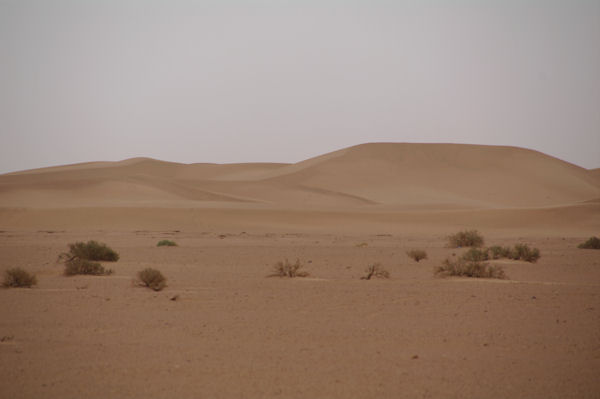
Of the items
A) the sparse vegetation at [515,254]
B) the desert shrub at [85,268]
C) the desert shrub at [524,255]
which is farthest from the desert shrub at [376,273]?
the desert shrub at [85,268]

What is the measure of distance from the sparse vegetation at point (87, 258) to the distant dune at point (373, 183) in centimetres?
3289

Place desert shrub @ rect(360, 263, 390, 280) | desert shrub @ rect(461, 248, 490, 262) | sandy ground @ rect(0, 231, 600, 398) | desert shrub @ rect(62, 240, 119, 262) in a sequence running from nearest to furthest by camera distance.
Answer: sandy ground @ rect(0, 231, 600, 398), desert shrub @ rect(360, 263, 390, 280), desert shrub @ rect(461, 248, 490, 262), desert shrub @ rect(62, 240, 119, 262)

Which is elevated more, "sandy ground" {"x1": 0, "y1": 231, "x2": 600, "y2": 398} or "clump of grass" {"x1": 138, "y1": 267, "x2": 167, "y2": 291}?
"clump of grass" {"x1": 138, "y1": 267, "x2": 167, "y2": 291}

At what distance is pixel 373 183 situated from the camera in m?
85.6

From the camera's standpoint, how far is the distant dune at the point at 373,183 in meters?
64.0

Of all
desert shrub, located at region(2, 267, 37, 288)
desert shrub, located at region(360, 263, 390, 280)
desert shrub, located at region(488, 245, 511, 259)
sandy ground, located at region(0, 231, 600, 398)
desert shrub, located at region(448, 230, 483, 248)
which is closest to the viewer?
sandy ground, located at region(0, 231, 600, 398)

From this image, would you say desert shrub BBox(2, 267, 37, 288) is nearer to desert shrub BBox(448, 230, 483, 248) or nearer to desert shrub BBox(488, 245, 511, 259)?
desert shrub BBox(488, 245, 511, 259)

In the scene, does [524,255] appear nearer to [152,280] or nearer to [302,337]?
[152,280]

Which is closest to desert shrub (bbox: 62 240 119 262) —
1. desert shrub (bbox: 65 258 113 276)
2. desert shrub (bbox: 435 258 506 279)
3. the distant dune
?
desert shrub (bbox: 65 258 113 276)

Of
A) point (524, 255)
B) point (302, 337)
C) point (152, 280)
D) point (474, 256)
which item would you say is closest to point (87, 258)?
point (152, 280)

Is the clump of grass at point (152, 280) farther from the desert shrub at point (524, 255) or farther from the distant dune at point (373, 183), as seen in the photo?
the distant dune at point (373, 183)

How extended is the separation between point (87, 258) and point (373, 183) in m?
70.2

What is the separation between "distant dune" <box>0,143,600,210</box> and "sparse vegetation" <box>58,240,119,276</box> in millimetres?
32891

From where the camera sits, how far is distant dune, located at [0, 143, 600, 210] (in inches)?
2520
